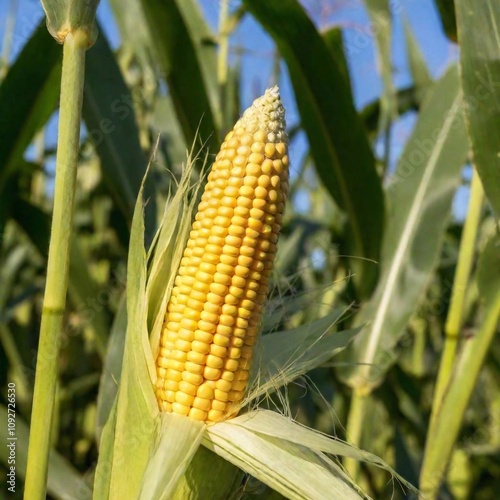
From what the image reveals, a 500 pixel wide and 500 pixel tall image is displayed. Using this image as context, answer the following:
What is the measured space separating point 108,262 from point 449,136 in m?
1.49

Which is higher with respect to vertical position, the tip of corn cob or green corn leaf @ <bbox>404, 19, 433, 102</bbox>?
green corn leaf @ <bbox>404, 19, 433, 102</bbox>

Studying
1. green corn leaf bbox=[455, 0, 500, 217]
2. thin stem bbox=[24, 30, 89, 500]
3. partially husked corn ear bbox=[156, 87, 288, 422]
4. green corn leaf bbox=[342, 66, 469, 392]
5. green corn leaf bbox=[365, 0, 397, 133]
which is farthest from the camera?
green corn leaf bbox=[365, 0, 397, 133]

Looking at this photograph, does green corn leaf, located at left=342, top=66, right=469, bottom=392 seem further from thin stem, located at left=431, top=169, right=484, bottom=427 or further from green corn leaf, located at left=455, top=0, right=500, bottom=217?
green corn leaf, located at left=455, top=0, right=500, bottom=217

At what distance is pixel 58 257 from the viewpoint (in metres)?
0.74

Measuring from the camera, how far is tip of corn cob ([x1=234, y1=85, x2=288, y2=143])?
85 cm

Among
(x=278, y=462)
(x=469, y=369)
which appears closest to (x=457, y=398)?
(x=469, y=369)

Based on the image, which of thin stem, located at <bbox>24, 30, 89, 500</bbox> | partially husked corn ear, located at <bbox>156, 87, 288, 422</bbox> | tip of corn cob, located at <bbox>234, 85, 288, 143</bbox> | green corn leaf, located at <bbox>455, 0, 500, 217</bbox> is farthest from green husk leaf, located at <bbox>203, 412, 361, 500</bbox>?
green corn leaf, located at <bbox>455, 0, 500, 217</bbox>

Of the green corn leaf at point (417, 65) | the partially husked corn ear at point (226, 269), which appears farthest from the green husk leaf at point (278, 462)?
the green corn leaf at point (417, 65)

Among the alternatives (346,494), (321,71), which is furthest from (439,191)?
(346,494)

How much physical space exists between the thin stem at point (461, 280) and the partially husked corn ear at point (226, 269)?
2.55ft

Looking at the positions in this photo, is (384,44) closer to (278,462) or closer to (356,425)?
(356,425)

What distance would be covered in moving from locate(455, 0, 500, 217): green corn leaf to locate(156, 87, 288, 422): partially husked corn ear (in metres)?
0.47

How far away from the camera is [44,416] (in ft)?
2.48

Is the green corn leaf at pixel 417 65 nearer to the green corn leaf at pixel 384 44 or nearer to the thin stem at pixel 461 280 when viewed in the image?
the green corn leaf at pixel 384 44
